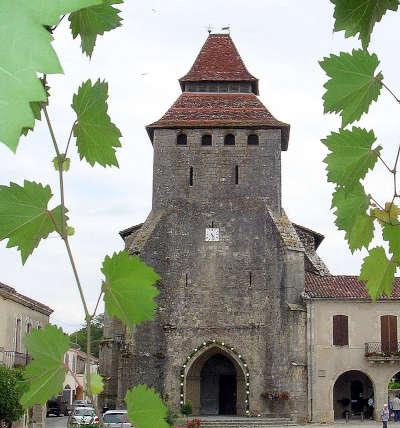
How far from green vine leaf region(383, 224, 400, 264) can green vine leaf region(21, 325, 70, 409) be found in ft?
3.28

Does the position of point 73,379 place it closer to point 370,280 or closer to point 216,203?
point 370,280

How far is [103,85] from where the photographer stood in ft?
4.61

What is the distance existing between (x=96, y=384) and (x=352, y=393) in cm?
3710

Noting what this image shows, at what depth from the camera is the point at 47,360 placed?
48.6 inches

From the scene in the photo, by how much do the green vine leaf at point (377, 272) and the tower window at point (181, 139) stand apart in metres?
34.9

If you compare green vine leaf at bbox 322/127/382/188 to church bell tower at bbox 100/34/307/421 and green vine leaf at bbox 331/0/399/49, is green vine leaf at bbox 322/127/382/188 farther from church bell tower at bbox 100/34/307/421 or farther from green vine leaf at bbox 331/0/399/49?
church bell tower at bbox 100/34/307/421

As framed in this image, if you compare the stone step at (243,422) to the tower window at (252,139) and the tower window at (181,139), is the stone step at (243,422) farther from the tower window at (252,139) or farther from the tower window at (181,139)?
the tower window at (181,139)

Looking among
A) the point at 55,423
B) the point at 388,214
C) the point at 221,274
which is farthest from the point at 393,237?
the point at 55,423

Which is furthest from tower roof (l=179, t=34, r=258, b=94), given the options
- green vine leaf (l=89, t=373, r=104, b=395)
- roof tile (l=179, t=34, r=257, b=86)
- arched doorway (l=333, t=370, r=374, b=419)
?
green vine leaf (l=89, t=373, r=104, b=395)

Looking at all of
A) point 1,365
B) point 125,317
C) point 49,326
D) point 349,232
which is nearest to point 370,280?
point 349,232

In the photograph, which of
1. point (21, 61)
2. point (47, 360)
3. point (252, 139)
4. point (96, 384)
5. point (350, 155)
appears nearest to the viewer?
point (21, 61)

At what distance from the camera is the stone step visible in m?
30.8

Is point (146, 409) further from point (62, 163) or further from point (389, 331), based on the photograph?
point (389, 331)

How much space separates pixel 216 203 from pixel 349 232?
110 ft
